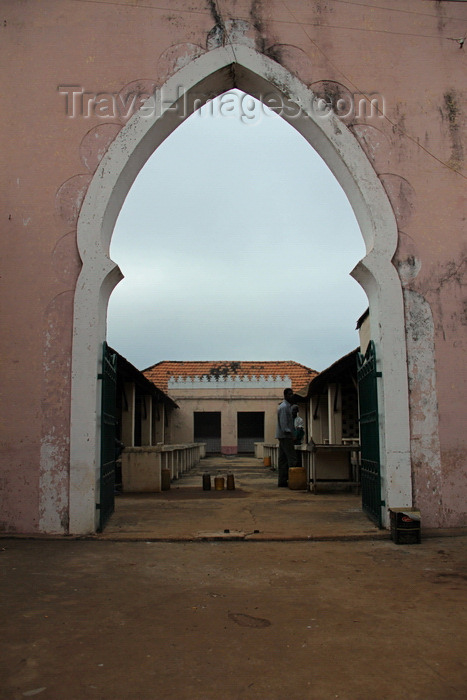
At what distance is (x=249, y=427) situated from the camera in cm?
3297

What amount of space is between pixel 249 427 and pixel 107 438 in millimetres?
27002

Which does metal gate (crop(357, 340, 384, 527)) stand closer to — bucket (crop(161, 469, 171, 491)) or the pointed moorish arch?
the pointed moorish arch

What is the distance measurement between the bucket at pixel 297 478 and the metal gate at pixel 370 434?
3659 mm

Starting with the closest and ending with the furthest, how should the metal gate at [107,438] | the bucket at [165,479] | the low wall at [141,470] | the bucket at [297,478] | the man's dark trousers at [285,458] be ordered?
the metal gate at [107,438] < the low wall at [141,470] < the bucket at [297,478] < the bucket at [165,479] < the man's dark trousers at [285,458]

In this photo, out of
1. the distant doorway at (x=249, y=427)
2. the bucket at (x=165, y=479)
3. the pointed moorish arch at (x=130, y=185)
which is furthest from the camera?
the distant doorway at (x=249, y=427)

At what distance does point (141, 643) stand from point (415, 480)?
378 centimetres

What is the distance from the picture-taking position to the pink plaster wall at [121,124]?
5.82 meters

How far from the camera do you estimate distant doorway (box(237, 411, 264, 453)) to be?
32688 mm

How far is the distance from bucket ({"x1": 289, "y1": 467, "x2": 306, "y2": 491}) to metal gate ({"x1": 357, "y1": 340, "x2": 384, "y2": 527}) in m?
3.66

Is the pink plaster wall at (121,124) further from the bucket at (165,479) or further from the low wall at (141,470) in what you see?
the bucket at (165,479)

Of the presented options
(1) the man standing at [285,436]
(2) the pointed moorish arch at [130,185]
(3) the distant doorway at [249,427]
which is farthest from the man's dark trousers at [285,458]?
(3) the distant doorway at [249,427]

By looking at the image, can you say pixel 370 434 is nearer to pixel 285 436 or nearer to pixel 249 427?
pixel 285 436

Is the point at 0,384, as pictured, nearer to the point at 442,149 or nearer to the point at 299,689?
the point at 299,689

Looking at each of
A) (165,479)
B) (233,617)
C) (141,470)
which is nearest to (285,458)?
(165,479)
